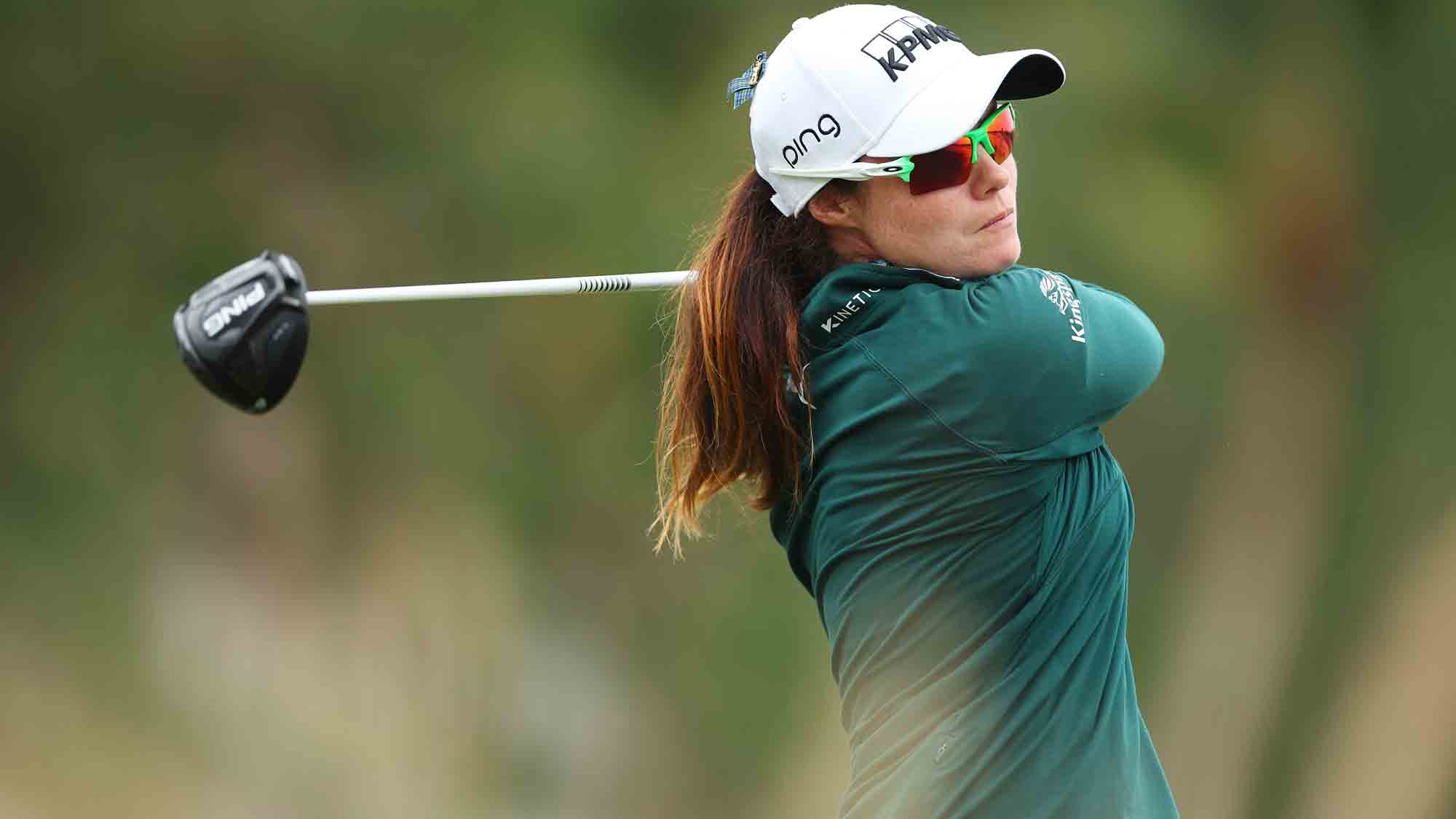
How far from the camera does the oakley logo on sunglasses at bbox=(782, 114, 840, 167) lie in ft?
4.93

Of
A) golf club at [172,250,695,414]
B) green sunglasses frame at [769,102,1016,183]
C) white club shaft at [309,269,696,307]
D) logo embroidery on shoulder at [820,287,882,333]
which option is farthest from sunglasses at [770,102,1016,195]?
golf club at [172,250,695,414]

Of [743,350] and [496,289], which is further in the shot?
[496,289]

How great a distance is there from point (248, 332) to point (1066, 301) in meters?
0.74

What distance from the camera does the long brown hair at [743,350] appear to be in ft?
5.02

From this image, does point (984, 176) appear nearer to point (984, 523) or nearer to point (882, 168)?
point (882, 168)

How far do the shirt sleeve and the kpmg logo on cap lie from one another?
22 cm

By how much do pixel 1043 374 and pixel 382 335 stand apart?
2.11 meters

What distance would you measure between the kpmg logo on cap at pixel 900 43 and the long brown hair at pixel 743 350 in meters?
0.12

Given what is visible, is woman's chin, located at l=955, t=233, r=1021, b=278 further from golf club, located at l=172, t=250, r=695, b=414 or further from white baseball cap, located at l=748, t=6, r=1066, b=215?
golf club, located at l=172, t=250, r=695, b=414

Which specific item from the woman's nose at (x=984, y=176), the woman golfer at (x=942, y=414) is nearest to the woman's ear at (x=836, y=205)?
the woman golfer at (x=942, y=414)

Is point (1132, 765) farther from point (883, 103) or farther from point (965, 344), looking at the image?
point (883, 103)

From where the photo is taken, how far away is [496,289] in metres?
1.64

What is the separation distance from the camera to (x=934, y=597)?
4.91ft

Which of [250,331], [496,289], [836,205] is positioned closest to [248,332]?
[250,331]
